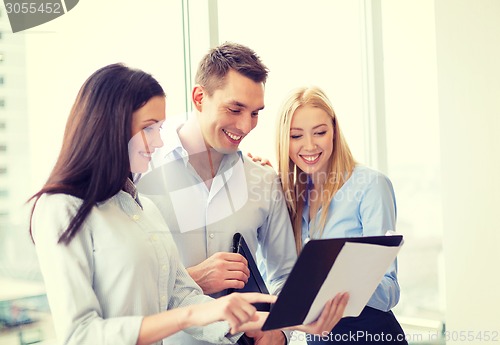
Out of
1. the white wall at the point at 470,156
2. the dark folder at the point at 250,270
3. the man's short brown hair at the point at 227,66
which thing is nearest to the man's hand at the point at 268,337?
the dark folder at the point at 250,270

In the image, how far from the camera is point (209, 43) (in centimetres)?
239

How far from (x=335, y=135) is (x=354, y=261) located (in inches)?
29.5

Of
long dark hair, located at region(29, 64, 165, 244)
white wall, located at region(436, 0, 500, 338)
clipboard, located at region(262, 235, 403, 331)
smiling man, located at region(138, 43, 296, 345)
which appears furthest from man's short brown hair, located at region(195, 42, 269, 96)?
white wall, located at region(436, 0, 500, 338)

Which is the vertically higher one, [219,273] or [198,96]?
[198,96]

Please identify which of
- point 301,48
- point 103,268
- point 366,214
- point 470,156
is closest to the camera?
point 103,268

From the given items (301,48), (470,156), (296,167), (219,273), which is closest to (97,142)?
(219,273)

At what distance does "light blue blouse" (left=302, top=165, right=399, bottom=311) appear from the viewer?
200 cm

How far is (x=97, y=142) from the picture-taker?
137cm

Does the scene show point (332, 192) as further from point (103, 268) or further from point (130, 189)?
point (103, 268)

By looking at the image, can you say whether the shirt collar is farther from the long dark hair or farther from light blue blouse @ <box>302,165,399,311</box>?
light blue blouse @ <box>302,165,399,311</box>

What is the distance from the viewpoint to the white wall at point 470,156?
9.23ft

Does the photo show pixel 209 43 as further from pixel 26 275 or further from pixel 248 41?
pixel 26 275

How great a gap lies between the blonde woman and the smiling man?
0.48 ft

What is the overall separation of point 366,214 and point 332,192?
0.14 m
